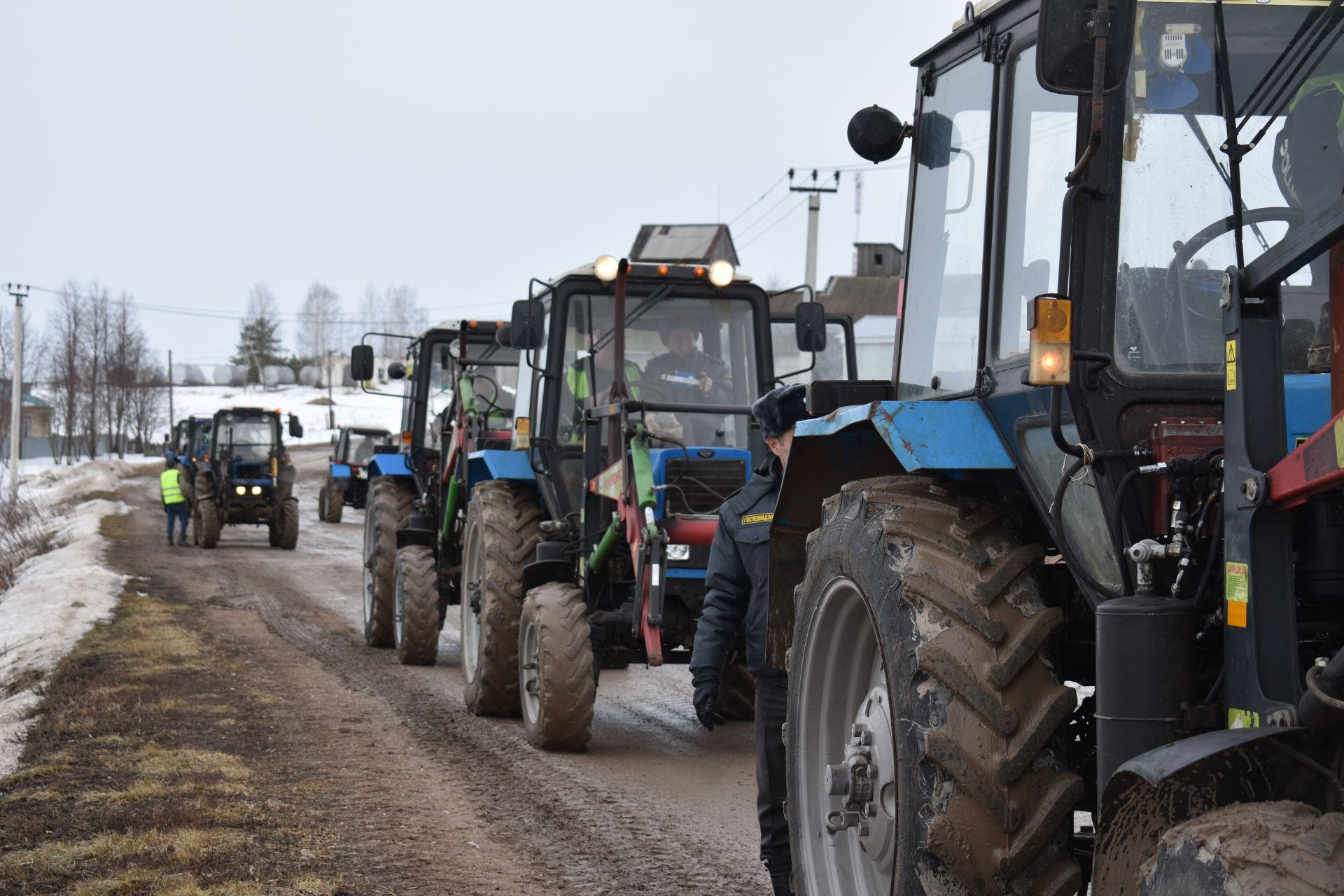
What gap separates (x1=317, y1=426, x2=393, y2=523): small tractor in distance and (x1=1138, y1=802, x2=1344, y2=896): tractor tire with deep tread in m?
30.9

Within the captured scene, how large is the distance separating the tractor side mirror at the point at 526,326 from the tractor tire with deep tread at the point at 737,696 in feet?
7.56

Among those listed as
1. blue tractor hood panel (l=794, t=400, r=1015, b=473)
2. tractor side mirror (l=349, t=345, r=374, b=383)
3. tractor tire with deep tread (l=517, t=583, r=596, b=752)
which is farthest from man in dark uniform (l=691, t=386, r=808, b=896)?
tractor side mirror (l=349, t=345, r=374, b=383)

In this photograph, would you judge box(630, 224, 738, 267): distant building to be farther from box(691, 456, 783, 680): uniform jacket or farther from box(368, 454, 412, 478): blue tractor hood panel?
box(691, 456, 783, 680): uniform jacket

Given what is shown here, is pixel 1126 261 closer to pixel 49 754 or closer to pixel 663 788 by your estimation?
pixel 663 788

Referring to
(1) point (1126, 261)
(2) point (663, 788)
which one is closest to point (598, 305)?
(2) point (663, 788)

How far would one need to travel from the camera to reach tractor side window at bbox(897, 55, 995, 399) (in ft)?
13.0

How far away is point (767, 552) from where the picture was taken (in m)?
5.33

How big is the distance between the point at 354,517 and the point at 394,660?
24922 millimetres

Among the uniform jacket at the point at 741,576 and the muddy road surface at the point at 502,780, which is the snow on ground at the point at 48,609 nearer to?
the muddy road surface at the point at 502,780

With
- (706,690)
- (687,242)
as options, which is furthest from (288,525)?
(706,690)

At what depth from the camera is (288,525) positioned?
26.2m

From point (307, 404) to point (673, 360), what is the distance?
7729cm

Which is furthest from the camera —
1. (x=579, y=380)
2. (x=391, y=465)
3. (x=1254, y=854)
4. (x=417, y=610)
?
(x=391, y=465)

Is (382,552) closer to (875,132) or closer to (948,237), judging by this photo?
(875,132)
